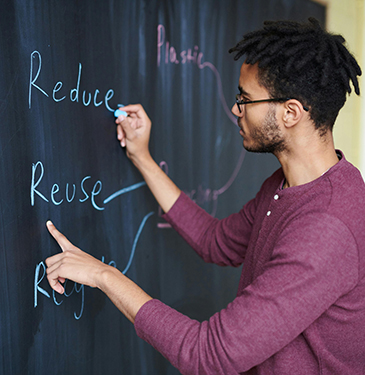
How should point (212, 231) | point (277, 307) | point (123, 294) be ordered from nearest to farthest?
point (277, 307), point (123, 294), point (212, 231)

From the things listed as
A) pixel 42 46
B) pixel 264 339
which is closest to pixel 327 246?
pixel 264 339

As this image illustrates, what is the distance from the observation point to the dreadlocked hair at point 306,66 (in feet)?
2.86

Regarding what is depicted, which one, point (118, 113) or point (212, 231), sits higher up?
point (118, 113)

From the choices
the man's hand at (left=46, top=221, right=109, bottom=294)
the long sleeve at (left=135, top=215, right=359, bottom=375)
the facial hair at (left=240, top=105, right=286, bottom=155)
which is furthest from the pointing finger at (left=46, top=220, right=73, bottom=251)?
the facial hair at (left=240, top=105, right=286, bottom=155)

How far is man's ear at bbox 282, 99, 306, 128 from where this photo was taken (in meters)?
0.88


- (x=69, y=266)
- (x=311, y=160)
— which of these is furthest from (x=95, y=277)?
(x=311, y=160)

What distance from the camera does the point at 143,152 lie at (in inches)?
44.8

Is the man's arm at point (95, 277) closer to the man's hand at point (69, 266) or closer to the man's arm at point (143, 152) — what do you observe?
the man's hand at point (69, 266)

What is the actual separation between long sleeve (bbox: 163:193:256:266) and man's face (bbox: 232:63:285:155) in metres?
0.28

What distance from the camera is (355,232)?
792 millimetres

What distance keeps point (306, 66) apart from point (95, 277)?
0.67 meters

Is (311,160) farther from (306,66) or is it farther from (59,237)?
(59,237)

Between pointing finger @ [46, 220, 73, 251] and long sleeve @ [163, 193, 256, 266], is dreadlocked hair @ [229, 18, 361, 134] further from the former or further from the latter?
pointing finger @ [46, 220, 73, 251]

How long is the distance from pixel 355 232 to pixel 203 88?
759mm
